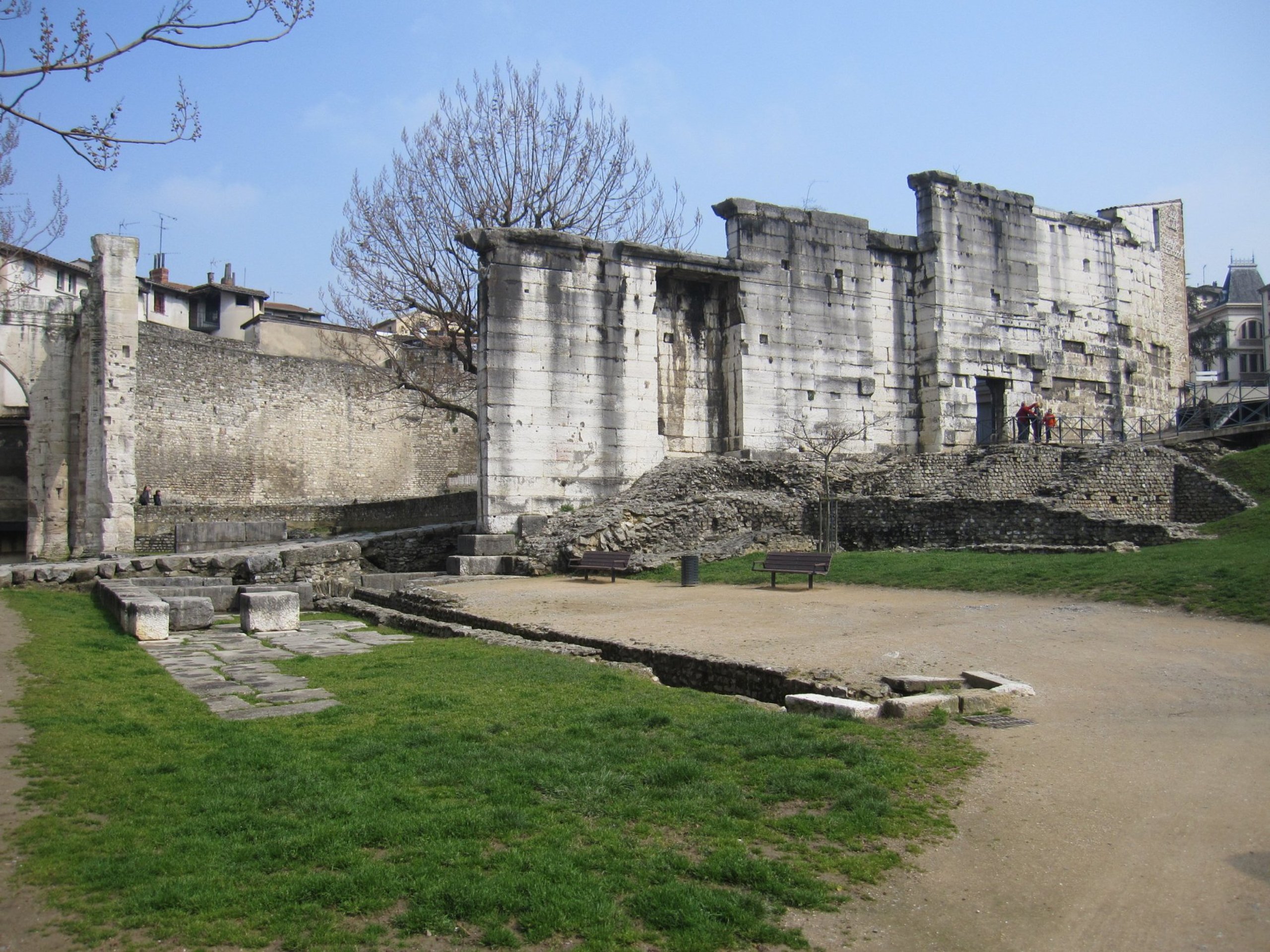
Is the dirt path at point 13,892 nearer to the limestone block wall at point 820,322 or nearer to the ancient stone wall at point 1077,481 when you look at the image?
the ancient stone wall at point 1077,481

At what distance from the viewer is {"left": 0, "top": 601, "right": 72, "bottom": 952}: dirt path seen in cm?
335

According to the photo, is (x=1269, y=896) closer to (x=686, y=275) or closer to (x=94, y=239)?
(x=686, y=275)

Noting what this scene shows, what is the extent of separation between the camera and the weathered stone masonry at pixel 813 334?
19.4 meters

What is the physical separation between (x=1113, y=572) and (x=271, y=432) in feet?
97.1

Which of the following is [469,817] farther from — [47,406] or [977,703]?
[47,406]

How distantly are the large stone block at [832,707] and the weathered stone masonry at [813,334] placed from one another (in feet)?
41.6

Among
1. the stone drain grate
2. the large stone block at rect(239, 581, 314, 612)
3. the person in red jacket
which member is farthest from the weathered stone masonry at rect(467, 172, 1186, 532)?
the stone drain grate

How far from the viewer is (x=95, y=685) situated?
756 cm

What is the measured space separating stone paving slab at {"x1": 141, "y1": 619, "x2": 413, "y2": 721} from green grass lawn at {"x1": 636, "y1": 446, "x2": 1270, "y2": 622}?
6.60 m

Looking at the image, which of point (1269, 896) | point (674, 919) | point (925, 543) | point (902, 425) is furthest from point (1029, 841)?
point (902, 425)

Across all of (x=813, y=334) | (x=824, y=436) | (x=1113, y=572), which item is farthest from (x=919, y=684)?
(x=813, y=334)

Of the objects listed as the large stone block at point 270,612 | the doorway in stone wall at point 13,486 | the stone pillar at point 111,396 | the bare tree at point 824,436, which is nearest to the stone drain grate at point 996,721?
the large stone block at point 270,612

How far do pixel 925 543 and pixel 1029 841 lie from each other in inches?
→ 580

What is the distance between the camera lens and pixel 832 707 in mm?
6566
